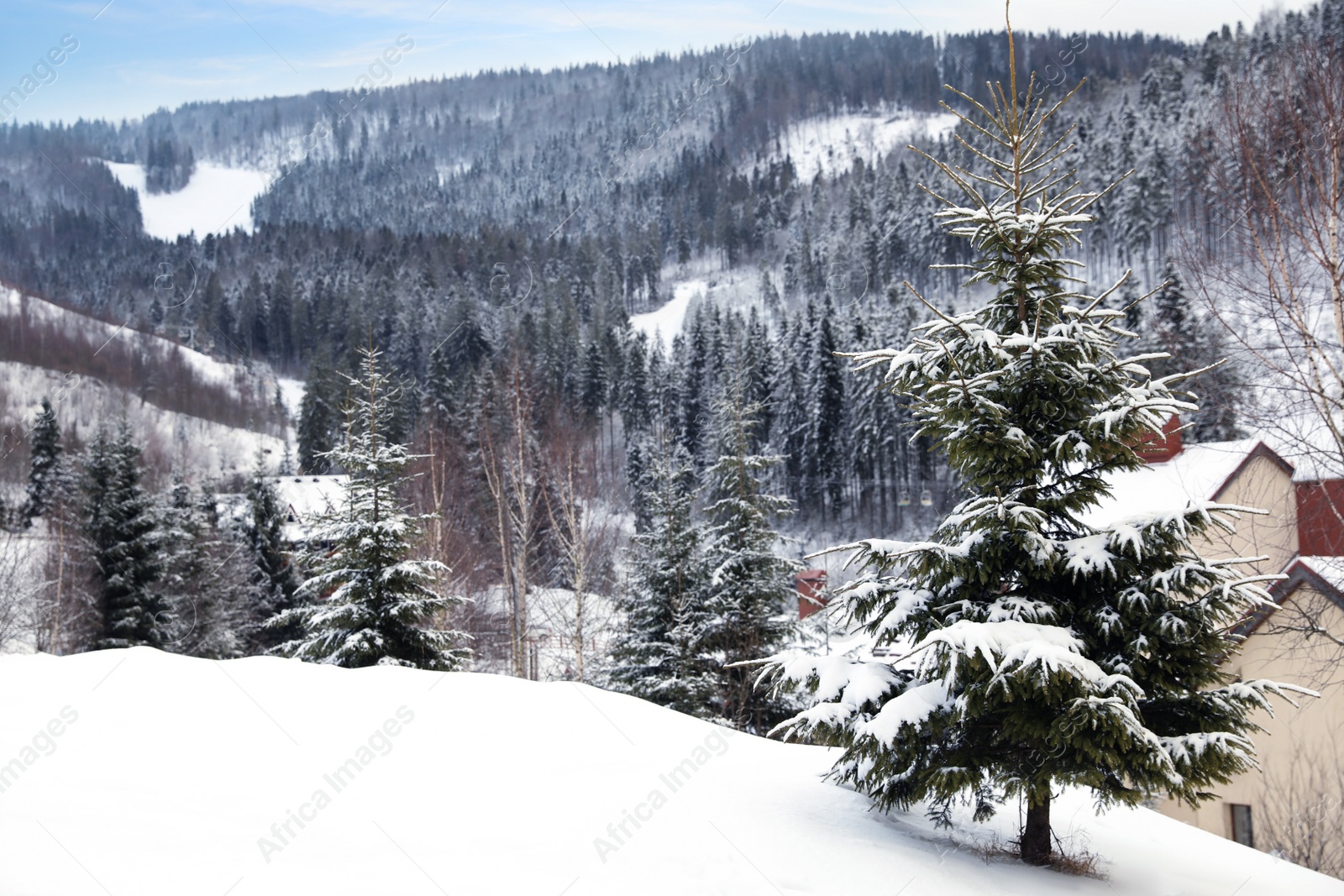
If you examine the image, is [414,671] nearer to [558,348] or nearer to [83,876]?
[83,876]

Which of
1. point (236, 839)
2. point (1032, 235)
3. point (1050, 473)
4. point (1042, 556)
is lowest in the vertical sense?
point (236, 839)

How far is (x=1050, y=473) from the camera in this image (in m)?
6.89

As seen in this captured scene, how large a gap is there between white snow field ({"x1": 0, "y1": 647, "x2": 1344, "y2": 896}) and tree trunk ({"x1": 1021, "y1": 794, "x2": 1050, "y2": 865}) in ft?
0.89

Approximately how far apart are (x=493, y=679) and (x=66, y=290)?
15916 centimetres

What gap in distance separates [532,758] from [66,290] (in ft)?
529

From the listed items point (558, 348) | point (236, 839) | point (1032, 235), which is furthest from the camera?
point (558, 348)

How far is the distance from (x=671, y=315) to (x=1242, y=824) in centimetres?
10801

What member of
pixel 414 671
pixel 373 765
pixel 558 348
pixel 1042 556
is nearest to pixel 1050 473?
pixel 1042 556

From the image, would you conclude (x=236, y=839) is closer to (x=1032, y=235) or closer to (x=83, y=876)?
(x=83, y=876)

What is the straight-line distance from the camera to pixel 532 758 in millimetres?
7098

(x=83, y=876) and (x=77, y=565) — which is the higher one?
(x=83, y=876)

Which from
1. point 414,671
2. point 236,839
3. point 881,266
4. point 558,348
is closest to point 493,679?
point 414,671

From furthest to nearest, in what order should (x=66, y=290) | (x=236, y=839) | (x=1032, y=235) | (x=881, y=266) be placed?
1. (x=66, y=290)
2. (x=881, y=266)
3. (x=1032, y=235)
4. (x=236, y=839)

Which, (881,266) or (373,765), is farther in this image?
(881,266)
